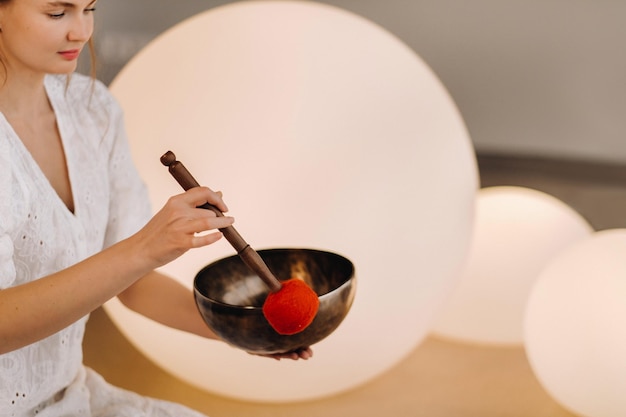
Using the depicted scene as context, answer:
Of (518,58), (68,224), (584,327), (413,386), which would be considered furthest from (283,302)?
(518,58)

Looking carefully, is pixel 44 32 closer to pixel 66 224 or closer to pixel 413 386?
pixel 66 224

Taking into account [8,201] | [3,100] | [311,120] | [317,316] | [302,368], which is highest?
[3,100]

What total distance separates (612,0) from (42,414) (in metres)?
2.14

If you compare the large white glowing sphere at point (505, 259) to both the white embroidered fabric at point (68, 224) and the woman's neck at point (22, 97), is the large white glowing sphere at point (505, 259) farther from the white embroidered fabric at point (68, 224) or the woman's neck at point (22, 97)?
the woman's neck at point (22, 97)

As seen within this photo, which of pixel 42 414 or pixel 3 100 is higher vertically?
pixel 3 100

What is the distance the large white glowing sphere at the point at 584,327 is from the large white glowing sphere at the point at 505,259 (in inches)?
8.5

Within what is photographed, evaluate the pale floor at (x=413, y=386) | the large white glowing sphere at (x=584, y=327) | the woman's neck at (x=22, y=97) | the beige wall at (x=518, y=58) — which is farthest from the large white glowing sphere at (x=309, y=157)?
the beige wall at (x=518, y=58)

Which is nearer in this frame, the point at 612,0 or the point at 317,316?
the point at 317,316

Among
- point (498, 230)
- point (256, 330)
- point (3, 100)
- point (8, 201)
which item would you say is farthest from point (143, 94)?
point (498, 230)

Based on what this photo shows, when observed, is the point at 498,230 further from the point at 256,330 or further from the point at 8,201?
the point at 8,201

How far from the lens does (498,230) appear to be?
1860 mm

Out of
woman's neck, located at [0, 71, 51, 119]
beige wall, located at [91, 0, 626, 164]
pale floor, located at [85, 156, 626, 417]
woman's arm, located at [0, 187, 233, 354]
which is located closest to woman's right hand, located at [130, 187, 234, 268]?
woman's arm, located at [0, 187, 233, 354]

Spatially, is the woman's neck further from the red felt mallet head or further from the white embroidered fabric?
the red felt mallet head

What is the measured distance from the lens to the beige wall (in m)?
2.74
